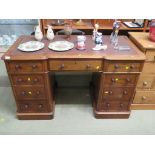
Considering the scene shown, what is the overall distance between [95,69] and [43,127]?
812 mm

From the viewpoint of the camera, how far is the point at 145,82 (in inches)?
66.5

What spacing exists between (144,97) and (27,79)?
1257 millimetres

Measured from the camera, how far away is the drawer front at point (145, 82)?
166cm

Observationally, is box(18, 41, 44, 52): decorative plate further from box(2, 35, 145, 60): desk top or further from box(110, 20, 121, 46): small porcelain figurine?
box(110, 20, 121, 46): small porcelain figurine

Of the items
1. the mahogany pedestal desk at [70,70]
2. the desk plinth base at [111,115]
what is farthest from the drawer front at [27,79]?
the desk plinth base at [111,115]

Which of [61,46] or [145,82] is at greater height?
[61,46]

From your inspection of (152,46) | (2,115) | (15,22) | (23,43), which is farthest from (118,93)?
(15,22)

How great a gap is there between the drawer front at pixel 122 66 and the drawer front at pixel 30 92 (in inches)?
25.6

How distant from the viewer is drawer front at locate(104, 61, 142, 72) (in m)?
1.40

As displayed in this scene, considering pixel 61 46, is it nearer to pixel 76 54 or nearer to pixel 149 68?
pixel 76 54

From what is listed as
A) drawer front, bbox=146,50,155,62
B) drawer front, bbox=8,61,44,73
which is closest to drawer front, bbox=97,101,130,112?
drawer front, bbox=146,50,155,62

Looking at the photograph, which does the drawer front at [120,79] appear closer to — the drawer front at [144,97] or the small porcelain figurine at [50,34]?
the drawer front at [144,97]

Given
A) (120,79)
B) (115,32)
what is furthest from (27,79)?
(115,32)

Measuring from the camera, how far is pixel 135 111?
6.14 feet
